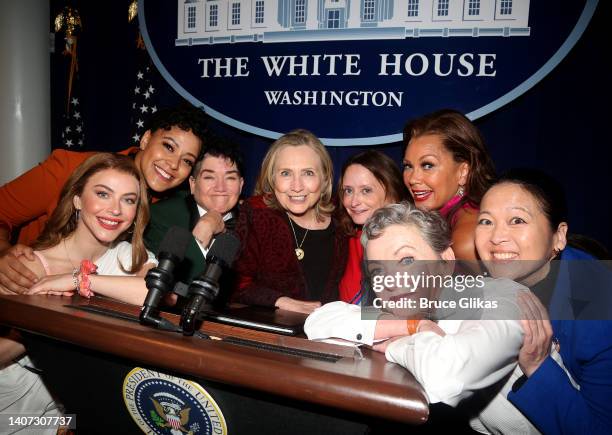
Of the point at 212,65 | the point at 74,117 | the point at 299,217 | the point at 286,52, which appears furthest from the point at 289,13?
the point at 74,117

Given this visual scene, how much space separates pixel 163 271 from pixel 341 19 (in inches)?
92.1

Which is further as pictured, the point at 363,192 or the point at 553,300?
the point at 363,192

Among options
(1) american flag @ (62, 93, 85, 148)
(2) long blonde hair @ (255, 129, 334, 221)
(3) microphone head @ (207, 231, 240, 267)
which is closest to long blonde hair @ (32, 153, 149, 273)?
(2) long blonde hair @ (255, 129, 334, 221)

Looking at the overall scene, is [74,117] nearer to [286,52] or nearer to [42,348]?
→ [286,52]

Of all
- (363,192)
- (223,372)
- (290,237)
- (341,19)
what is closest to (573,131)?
(363,192)

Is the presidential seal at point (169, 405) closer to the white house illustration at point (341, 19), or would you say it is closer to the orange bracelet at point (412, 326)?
the orange bracelet at point (412, 326)

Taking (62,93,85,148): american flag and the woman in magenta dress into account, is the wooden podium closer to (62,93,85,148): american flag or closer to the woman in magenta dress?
the woman in magenta dress

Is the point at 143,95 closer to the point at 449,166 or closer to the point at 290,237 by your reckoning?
the point at 290,237

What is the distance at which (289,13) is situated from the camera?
2.96 metres

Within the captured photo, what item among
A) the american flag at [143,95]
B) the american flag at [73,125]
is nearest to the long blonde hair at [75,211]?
the american flag at [143,95]

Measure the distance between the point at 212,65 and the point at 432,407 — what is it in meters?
2.80

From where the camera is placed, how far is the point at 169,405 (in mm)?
1312

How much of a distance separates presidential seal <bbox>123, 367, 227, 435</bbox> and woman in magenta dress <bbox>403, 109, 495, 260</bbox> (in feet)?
4.99

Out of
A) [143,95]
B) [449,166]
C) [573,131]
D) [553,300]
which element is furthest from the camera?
[143,95]
